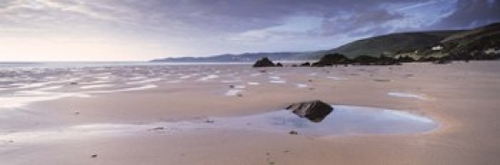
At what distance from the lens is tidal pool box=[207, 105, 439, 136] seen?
9305mm

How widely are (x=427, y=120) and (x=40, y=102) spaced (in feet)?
41.5

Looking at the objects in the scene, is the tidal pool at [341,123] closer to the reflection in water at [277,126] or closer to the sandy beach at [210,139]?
the reflection in water at [277,126]

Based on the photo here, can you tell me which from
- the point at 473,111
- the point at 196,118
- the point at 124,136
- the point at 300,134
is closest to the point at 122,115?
the point at 196,118

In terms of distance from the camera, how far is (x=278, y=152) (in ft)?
23.5

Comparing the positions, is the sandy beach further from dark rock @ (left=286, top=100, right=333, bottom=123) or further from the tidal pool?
dark rock @ (left=286, top=100, right=333, bottom=123)

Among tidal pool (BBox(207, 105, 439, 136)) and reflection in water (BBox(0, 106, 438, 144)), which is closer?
reflection in water (BBox(0, 106, 438, 144))

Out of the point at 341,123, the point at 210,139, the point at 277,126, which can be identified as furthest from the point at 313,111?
the point at 210,139

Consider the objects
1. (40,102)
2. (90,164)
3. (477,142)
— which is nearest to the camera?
(90,164)

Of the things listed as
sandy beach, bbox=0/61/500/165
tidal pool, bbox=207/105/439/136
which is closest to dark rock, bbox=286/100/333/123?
tidal pool, bbox=207/105/439/136

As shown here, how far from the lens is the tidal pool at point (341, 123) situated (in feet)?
30.5

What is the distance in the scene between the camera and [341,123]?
408 inches

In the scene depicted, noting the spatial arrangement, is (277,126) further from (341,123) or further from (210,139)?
(210,139)

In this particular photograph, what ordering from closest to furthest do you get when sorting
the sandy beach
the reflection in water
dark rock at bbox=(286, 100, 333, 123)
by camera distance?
the sandy beach → the reflection in water → dark rock at bbox=(286, 100, 333, 123)

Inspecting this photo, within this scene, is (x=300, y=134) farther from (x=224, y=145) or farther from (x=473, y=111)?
(x=473, y=111)
